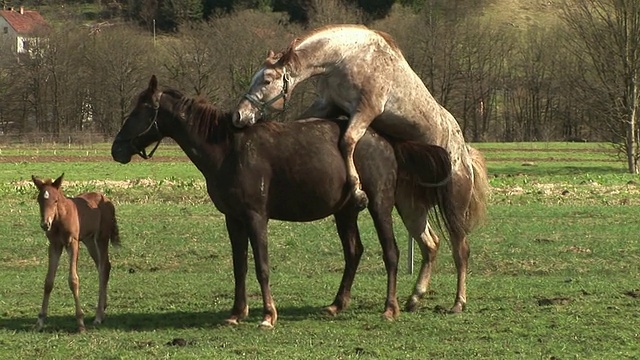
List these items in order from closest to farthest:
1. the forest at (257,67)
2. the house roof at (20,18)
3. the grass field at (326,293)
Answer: the grass field at (326,293) → the forest at (257,67) → the house roof at (20,18)

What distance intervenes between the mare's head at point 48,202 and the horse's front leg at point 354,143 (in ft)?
10.4

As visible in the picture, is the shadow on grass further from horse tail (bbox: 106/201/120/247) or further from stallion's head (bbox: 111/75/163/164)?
stallion's head (bbox: 111/75/163/164)

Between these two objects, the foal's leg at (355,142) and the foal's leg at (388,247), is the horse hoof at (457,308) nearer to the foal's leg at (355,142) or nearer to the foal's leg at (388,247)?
the foal's leg at (388,247)

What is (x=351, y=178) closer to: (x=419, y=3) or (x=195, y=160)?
(x=195, y=160)

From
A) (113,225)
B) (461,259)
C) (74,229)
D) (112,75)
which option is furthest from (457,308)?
(112,75)

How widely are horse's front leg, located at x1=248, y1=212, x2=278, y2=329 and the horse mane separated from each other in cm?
103

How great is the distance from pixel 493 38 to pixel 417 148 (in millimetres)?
81453

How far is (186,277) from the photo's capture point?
1576 centimetres

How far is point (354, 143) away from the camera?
1217 centimetres

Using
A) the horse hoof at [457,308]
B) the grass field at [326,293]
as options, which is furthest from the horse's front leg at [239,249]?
the horse hoof at [457,308]

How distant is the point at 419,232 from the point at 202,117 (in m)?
3.24

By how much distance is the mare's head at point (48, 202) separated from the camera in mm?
11156

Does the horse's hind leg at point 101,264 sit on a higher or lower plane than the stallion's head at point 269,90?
lower

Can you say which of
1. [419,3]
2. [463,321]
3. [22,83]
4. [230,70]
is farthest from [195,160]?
[419,3]
